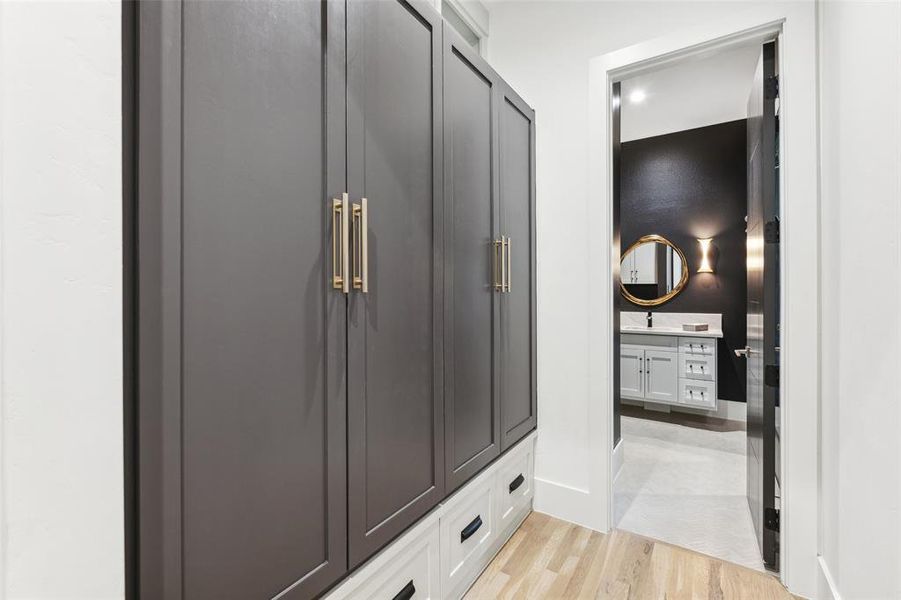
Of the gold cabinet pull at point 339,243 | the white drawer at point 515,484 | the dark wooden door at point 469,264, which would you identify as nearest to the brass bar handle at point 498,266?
the dark wooden door at point 469,264

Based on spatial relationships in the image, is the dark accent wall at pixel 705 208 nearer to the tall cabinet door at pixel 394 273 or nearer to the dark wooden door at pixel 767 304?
the dark wooden door at pixel 767 304

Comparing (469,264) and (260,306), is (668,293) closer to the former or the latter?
Result: (469,264)

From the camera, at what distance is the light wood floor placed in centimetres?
174

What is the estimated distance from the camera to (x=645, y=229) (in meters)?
4.67

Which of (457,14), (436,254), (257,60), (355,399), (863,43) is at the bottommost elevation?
(355,399)

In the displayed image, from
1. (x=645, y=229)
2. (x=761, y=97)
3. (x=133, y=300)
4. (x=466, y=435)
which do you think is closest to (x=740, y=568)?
(x=466, y=435)

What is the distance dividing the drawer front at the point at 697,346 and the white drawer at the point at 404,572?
3385mm

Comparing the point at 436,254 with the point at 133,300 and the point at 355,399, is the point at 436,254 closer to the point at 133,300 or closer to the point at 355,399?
the point at 355,399

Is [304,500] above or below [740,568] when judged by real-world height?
above

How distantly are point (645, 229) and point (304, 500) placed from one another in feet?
15.0

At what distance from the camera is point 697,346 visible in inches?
156

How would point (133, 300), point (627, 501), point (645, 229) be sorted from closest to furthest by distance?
point (133, 300) < point (627, 501) < point (645, 229)

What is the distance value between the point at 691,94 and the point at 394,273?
3542 millimetres

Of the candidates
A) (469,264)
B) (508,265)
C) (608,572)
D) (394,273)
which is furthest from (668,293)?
(394,273)
